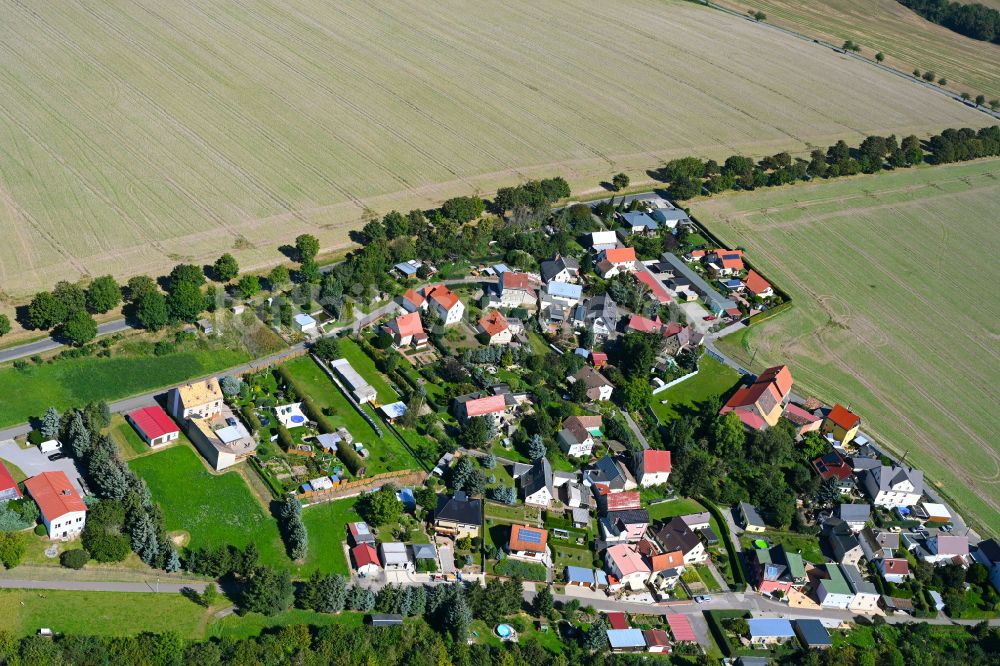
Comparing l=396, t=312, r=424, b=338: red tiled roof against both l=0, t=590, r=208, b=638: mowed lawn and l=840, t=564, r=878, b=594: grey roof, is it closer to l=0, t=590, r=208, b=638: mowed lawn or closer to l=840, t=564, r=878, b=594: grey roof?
l=0, t=590, r=208, b=638: mowed lawn

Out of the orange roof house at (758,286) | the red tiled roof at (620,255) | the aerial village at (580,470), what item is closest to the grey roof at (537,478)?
the aerial village at (580,470)

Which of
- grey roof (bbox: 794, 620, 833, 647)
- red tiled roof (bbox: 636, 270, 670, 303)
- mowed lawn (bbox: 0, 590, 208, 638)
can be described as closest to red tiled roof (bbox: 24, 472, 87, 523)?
mowed lawn (bbox: 0, 590, 208, 638)

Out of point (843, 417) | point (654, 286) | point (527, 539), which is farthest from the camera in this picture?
point (654, 286)

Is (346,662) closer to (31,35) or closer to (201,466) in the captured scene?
(201,466)

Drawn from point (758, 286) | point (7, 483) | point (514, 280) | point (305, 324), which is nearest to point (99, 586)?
point (7, 483)

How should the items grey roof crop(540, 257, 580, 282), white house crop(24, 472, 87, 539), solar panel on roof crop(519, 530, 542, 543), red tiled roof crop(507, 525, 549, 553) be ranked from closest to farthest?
white house crop(24, 472, 87, 539) → red tiled roof crop(507, 525, 549, 553) → solar panel on roof crop(519, 530, 542, 543) → grey roof crop(540, 257, 580, 282)

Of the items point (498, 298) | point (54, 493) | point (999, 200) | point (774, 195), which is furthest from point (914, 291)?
point (54, 493)

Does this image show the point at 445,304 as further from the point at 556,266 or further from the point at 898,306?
the point at 898,306
